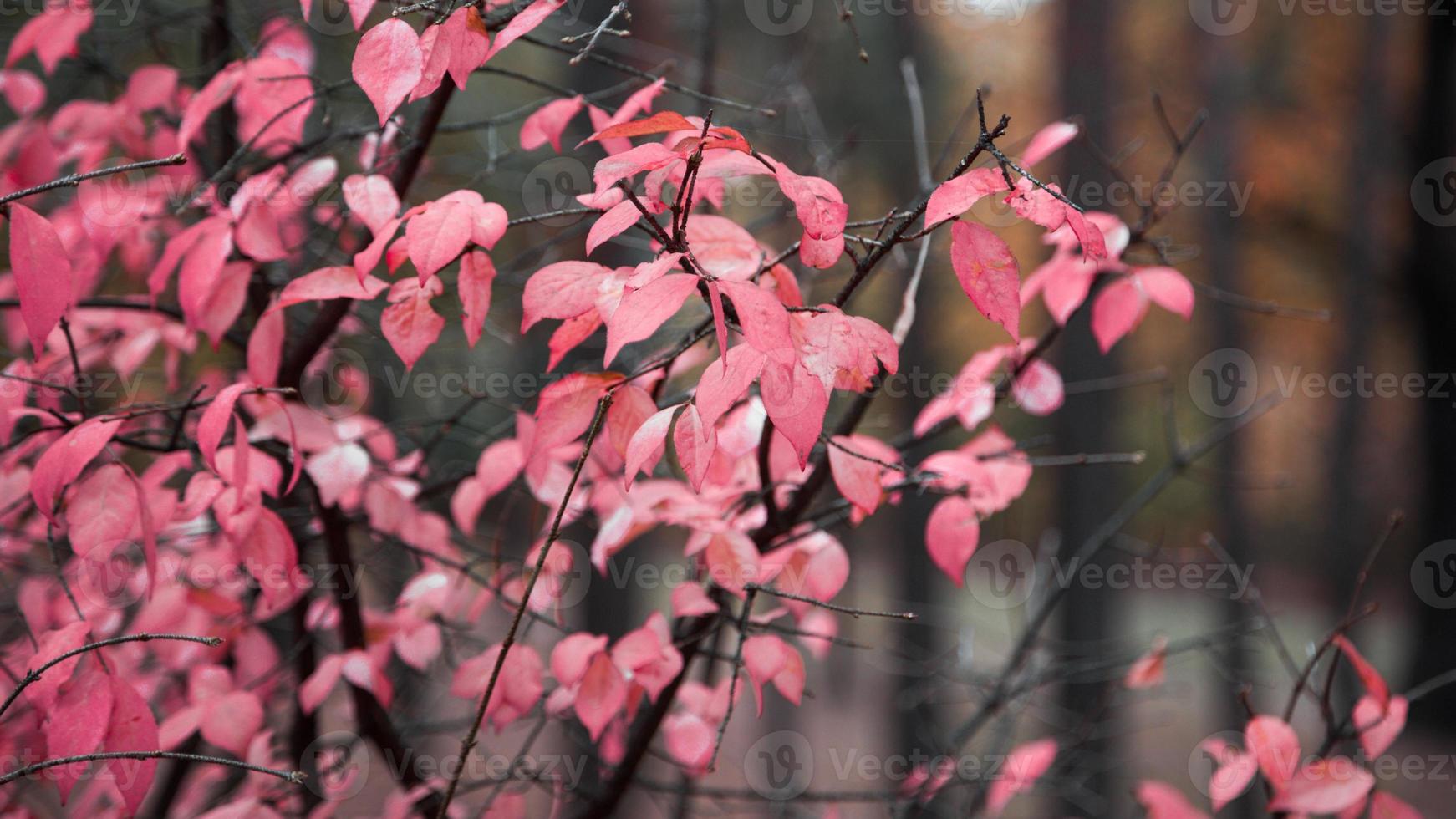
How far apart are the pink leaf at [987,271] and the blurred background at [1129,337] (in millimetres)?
626

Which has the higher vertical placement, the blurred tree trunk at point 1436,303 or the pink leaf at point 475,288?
the pink leaf at point 475,288

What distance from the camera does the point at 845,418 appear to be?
173 cm

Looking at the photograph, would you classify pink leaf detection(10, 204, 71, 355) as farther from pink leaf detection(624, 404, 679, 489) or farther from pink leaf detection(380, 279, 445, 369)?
pink leaf detection(624, 404, 679, 489)

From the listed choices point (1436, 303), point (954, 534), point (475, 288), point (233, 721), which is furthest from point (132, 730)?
point (1436, 303)

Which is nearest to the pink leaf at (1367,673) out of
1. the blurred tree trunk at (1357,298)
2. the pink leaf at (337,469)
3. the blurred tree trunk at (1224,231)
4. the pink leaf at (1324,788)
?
the pink leaf at (1324,788)

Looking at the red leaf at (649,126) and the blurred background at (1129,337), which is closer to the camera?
the red leaf at (649,126)

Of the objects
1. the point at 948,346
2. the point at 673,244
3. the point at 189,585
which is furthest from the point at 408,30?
the point at 948,346

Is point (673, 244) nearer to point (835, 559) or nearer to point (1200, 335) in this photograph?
point (835, 559)

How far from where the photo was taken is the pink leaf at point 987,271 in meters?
A: 1.06

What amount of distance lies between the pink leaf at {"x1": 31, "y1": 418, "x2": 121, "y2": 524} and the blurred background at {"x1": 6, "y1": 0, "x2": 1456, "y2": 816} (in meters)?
0.86

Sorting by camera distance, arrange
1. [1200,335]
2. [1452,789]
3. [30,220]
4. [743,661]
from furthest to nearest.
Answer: [1200,335]
[1452,789]
[743,661]
[30,220]

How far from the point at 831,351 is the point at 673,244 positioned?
0.77ft

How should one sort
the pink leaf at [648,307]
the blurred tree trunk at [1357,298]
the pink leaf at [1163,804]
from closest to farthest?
the pink leaf at [648,307], the pink leaf at [1163,804], the blurred tree trunk at [1357,298]

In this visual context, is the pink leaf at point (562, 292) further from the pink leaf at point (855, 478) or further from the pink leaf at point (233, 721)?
the pink leaf at point (233, 721)
